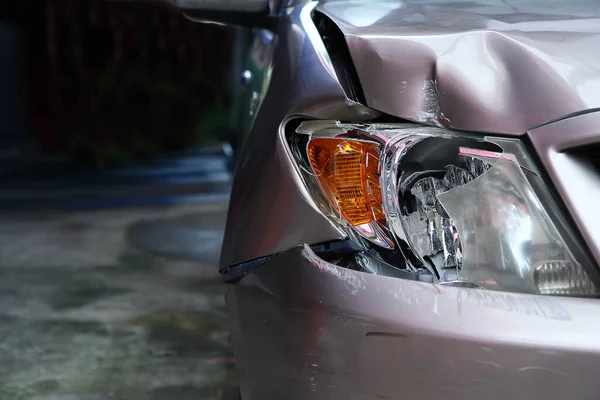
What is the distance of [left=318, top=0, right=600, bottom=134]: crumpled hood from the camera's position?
1.26 meters

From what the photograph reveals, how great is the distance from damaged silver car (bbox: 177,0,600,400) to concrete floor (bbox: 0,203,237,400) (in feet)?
3.90

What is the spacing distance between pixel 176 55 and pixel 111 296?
25.6 feet

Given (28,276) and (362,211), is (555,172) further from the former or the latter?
(28,276)

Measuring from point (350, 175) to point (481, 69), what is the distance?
29cm

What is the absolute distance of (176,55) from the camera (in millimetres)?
10844

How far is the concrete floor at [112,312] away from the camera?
2.53m

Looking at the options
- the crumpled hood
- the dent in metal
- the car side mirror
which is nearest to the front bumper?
the dent in metal

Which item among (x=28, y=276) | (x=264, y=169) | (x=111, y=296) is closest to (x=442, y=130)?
(x=264, y=169)

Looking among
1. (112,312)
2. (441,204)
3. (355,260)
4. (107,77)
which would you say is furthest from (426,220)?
(107,77)

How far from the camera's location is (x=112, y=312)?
325 centimetres

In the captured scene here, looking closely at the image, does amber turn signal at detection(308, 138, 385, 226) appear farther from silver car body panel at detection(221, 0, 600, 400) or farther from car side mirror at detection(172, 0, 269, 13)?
car side mirror at detection(172, 0, 269, 13)

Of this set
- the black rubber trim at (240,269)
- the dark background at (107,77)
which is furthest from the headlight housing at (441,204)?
the dark background at (107,77)

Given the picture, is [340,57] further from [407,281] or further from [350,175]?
[407,281]

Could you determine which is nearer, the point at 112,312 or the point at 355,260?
the point at 355,260
